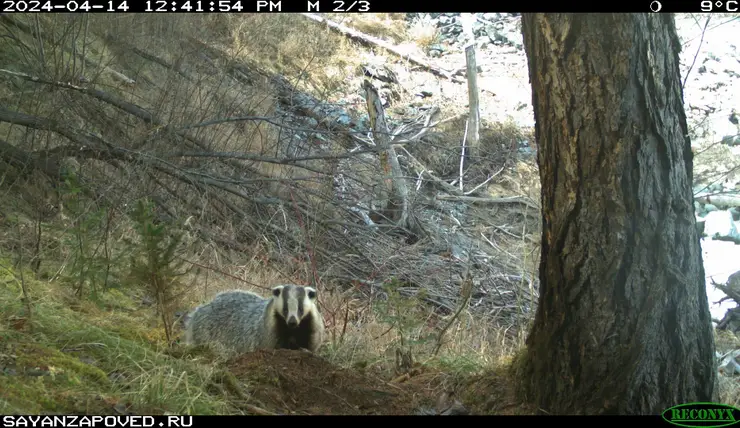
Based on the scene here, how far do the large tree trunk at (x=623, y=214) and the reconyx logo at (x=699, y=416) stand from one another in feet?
0.13

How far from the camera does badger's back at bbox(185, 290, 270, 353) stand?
6.04 metres

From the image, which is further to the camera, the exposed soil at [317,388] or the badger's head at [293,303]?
the badger's head at [293,303]

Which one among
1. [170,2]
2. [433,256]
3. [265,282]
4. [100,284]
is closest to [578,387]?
[100,284]

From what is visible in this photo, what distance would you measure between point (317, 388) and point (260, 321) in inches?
77.5

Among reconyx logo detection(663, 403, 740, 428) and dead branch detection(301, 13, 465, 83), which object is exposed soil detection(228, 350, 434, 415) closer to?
reconyx logo detection(663, 403, 740, 428)

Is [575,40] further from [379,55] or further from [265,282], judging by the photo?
[379,55]

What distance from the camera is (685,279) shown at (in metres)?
3.49

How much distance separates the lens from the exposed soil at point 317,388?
159 inches

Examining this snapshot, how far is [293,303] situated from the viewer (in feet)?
18.7

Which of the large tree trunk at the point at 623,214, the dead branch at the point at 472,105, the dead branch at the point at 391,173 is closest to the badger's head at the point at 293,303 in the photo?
the large tree trunk at the point at 623,214

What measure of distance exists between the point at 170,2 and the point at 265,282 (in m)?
5.89

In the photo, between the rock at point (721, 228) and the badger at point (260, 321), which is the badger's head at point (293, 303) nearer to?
the badger at point (260, 321)
